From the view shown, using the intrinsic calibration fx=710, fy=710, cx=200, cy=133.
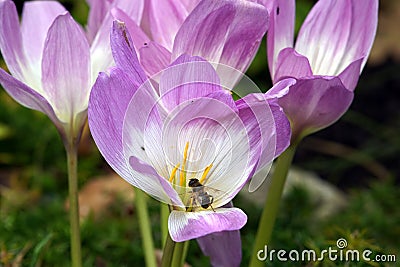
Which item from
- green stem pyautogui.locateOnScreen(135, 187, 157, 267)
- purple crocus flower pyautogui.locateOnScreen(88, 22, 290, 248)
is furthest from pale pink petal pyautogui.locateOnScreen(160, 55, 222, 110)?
green stem pyautogui.locateOnScreen(135, 187, 157, 267)

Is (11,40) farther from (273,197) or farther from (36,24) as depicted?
(273,197)

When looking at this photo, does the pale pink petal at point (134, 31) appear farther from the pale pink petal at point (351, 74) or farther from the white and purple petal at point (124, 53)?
the pale pink petal at point (351, 74)

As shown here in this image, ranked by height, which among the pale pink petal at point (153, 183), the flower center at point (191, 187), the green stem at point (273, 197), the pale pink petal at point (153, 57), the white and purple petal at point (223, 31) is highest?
the white and purple petal at point (223, 31)

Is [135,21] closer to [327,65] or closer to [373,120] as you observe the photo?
[327,65]

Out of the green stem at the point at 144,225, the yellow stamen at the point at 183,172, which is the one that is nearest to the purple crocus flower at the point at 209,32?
the yellow stamen at the point at 183,172

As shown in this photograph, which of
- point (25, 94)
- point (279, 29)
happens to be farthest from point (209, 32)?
point (25, 94)

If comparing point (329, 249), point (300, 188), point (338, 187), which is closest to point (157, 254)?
point (329, 249)
